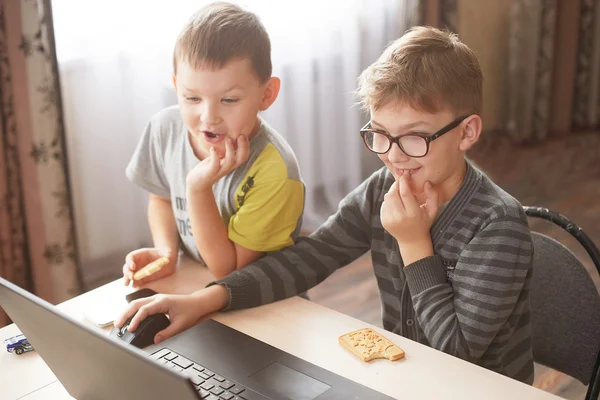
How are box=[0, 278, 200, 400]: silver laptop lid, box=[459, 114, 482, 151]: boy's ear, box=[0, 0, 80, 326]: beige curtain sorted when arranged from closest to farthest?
box=[0, 278, 200, 400]: silver laptop lid, box=[459, 114, 482, 151]: boy's ear, box=[0, 0, 80, 326]: beige curtain

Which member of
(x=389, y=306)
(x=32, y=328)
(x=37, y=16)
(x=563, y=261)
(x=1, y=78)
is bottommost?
(x=389, y=306)

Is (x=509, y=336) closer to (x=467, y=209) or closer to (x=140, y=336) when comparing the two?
(x=467, y=209)

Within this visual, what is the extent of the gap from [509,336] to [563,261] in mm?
208

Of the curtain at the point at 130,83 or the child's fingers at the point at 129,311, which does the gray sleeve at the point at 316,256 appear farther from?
the curtain at the point at 130,83

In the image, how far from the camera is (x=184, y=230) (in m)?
1.55

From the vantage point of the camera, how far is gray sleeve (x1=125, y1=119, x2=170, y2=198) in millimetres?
1622

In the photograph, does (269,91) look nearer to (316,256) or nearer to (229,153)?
(229,153)

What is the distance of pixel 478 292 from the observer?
1.18 m

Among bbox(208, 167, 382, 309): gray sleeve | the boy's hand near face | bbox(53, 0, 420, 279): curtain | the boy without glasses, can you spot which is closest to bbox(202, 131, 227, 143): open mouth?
the boy without glasses

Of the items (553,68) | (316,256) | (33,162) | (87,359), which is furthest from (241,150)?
(553,68)

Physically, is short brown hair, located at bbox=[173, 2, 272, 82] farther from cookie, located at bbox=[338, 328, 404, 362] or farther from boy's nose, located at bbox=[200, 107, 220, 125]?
cookie, located at bbox=[338, 328, 404, 362]

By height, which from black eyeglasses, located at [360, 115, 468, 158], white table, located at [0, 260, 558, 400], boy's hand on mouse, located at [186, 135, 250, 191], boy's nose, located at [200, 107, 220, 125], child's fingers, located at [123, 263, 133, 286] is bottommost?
white table, located at [0, 260, 558, 400]

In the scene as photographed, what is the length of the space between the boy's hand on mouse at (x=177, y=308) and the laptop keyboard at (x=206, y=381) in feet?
0.24

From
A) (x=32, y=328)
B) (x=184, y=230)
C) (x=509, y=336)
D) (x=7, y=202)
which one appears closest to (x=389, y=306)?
(x=509, y=336)
